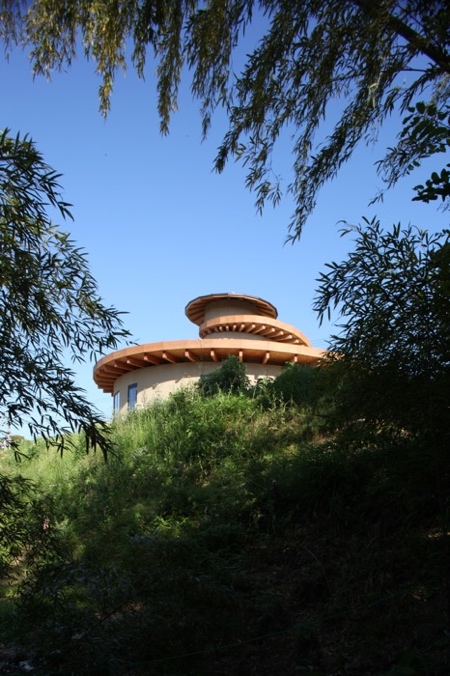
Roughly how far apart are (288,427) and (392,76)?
5874 millimetres

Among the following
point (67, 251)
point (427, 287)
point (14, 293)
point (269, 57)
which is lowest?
point (427, 287)

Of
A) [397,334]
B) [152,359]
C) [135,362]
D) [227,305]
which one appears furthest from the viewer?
[227,305]

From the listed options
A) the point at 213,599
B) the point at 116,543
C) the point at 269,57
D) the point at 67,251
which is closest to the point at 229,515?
the point at 116,543

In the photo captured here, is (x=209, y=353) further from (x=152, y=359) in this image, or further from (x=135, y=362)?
(x=135, y=362)

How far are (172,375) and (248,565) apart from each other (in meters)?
9.22

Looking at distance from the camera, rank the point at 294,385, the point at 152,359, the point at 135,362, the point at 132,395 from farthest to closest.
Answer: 1. the point at 132,395
2. the point at 135,362
3. the point at 152,359
4. the point at 294,385

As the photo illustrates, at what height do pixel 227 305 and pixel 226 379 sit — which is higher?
pixel 227 305

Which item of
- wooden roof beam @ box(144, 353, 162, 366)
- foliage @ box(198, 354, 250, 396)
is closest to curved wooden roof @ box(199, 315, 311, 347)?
wooden roof beam @ box(144, 353, 162, 366)

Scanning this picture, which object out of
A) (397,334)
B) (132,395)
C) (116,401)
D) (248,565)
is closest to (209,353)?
(132,395)

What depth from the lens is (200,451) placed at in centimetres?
993

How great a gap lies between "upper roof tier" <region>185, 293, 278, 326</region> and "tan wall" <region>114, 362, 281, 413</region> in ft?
9.63

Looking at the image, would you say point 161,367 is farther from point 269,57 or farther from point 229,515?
point 269,57

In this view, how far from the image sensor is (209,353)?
586 inches

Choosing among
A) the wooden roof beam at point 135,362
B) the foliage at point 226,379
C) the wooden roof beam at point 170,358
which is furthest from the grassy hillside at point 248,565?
the wooden roof beam at point 135,362
